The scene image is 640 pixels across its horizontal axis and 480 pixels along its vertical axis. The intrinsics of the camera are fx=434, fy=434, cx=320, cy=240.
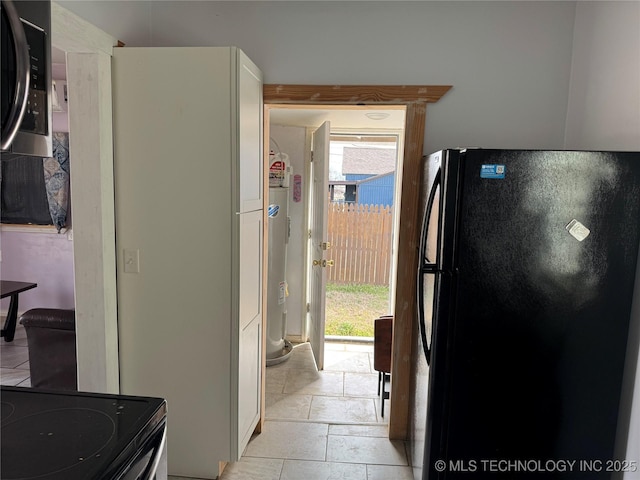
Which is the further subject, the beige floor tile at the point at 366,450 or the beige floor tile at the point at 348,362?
the beige floor tile at the point at 348,362

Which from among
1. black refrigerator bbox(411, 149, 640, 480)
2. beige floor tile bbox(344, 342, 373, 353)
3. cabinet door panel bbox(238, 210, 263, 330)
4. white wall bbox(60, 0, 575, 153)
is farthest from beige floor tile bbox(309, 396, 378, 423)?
white wall bbox(60, 0, 575, 153)

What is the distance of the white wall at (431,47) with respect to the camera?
2.28 metres

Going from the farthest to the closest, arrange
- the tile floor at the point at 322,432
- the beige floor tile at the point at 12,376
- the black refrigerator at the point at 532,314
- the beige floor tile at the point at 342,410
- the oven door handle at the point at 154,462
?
the beige floor tile at the point at 12,376
the beige floor tile at the point at 342,410
the tile floor at the point at 322,432
the black refrigerator at the point at 532,314
the oven door handle at the point at 154,462

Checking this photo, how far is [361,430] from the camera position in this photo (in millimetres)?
2717

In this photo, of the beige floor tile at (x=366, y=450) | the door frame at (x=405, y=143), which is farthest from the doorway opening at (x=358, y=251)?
the door frame at (x=405, y=143)

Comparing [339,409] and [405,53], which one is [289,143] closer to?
[405,53]

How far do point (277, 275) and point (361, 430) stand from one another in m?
1.57

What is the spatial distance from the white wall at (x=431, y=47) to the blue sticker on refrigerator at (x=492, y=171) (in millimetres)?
848

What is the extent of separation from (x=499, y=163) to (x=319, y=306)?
2.19 meters

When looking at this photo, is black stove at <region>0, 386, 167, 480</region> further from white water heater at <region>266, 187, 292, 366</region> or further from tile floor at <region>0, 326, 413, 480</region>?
white water heater at <region>266, 187, 292, 366</region>

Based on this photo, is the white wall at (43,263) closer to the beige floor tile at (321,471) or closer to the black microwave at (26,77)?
the beige floor tile at (321,471)

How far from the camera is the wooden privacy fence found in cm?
535

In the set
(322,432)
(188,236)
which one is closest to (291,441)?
(322,432)

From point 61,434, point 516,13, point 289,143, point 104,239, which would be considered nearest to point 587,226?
point 516,13
